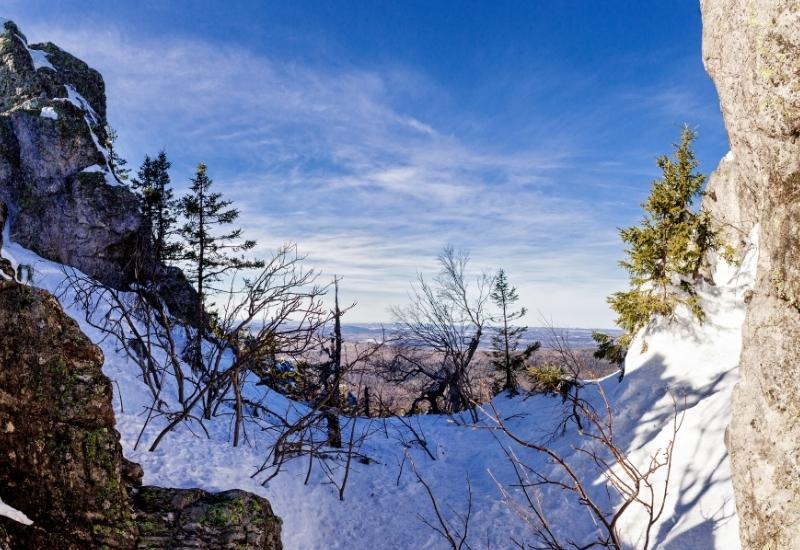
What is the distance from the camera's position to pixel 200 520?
696cm

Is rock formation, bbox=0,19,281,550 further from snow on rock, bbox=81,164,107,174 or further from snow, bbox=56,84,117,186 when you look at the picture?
snow, bbox=56,84,117,186

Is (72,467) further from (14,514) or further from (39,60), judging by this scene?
(39,60)

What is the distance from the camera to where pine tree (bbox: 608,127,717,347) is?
44.5 feet

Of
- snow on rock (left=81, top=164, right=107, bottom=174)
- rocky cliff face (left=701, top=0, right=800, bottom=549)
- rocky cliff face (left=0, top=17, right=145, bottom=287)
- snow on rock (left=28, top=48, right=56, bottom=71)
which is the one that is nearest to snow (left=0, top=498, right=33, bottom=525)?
rocky cliff face (left=701, top=0, right=800, bottom=549)

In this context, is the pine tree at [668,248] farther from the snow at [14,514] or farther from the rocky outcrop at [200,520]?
the snow at [14,514]

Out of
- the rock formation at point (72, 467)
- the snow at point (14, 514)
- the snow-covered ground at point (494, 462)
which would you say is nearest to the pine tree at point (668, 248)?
the snow-covered ground at point (494, 462)

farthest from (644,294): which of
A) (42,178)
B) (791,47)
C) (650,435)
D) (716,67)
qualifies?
(42,178)

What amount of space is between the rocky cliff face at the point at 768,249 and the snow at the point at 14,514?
8225 millimetres

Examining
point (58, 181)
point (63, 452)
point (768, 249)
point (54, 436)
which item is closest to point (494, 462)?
point (768, 249)

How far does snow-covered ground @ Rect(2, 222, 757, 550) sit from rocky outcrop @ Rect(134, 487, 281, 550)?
0.62 meters

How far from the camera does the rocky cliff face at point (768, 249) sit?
4105mm

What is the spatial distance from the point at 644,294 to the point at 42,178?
2280cm

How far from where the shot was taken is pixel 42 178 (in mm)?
18766

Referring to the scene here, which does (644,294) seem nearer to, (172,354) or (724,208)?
(724,208)
